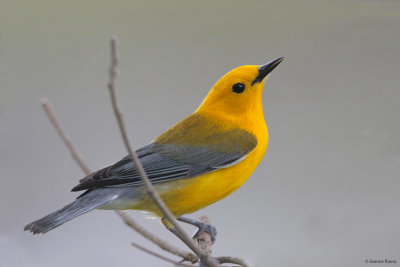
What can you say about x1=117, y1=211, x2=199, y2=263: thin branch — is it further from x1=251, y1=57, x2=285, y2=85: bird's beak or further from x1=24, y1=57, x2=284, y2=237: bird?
x1=251, y1=57, x2=285, y2=85: bird's beak

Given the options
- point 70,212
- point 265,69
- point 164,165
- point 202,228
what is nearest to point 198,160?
point 164,165

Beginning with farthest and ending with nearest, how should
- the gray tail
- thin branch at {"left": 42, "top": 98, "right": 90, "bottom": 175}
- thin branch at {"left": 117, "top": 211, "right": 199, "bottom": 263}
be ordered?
the gray tail
thin branch at {"left": 117, "top": 211, "right": 199, "bottom": 263}
thin branch at {"left": 42, "top": 98, "right": 90, "bottom": 175}

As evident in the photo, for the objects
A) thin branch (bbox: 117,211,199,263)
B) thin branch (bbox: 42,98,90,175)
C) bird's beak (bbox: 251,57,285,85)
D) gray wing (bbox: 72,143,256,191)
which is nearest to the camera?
thin branch (bbox: 42,98,90,175)

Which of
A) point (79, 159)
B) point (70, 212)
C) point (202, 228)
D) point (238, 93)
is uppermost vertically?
point (238, 93)

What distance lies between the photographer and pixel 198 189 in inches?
101

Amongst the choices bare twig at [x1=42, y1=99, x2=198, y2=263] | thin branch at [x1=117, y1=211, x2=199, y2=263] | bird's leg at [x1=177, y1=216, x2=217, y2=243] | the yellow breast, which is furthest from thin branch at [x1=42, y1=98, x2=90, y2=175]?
bird's leg at [x1=177, y1=216, x2=217, y2=243]

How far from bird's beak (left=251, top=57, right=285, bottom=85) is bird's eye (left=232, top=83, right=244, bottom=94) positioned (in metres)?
0.08

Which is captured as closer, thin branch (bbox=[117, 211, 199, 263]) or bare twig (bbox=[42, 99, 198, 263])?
bare twig (bbox=[42, 99, 198, 263])

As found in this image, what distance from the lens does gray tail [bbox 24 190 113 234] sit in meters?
2.12

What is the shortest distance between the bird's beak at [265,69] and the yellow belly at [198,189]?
1.46 feet

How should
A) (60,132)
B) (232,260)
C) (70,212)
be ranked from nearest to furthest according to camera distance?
1. (60,132)
2. (232,260)
3. (70,212)

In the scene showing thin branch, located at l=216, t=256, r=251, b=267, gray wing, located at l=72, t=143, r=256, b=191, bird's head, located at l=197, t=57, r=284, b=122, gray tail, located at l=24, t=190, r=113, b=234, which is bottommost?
thin branch, located at l=216, t=256, r=251, b=267

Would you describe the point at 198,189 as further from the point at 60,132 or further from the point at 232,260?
the point at 60,132

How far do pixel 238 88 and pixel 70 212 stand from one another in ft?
3.91
